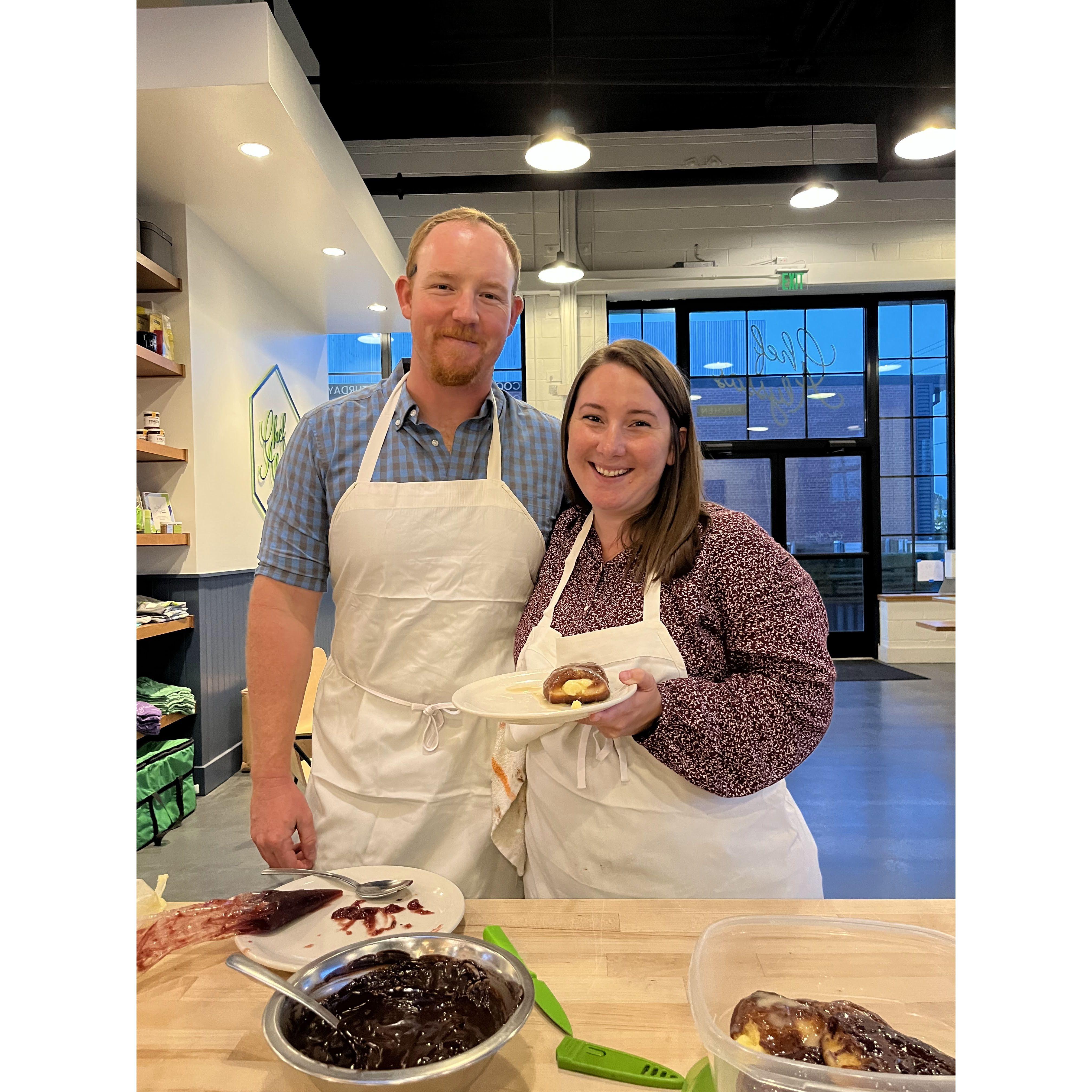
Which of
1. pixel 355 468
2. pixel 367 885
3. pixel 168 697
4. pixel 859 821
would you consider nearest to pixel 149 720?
pixel 168 697

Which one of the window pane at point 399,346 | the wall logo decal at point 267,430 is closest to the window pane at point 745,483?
the window pane at point 399,346

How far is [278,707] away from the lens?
1.76 meters

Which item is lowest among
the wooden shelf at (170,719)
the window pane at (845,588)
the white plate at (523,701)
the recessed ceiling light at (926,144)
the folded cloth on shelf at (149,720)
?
the wooden shelf at (170,719)

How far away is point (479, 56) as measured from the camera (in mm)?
6109

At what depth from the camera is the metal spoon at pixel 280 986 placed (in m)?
0.67

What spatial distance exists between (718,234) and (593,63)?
262cm

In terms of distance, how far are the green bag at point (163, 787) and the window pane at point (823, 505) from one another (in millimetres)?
6692

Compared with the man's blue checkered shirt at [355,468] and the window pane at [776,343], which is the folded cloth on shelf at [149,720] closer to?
the man's blue checkered shirt at [355,468]

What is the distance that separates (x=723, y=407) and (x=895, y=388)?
197cm

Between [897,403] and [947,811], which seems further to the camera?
[897,403]
